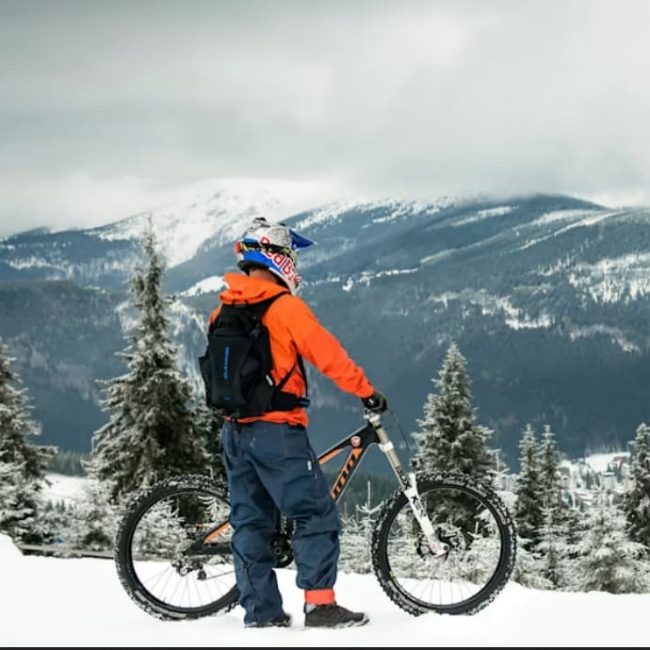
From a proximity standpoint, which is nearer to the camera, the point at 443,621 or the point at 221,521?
the point at 443,621

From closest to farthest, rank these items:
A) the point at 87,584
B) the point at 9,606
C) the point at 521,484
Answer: the point at 9,606 < the point at 87,584 < the point at 521,484

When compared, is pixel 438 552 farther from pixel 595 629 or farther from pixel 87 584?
pixel 87 584

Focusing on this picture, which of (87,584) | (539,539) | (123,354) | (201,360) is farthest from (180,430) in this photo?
(201,360)

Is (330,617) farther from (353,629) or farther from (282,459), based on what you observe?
(282,459)

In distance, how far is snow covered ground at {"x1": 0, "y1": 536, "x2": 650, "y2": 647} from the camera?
5430mm

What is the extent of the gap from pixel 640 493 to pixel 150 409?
87.2 ft

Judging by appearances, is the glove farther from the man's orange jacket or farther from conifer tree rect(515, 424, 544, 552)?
conifer tree rect(515, 424, 544, 552)

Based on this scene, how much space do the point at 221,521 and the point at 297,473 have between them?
109cm

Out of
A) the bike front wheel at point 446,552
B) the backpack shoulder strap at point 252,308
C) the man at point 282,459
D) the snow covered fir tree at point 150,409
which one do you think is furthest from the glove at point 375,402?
the snow covered fir tree at point 150,409

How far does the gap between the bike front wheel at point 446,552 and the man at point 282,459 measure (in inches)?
21.5

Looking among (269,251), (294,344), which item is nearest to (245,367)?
(294,344)

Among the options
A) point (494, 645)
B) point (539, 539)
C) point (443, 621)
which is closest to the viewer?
point (494, 645)

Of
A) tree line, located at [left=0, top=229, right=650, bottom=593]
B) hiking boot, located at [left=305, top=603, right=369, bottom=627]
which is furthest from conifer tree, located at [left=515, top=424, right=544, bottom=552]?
hiking boot, located at [left=305, top=603, right=369, bottom=627]

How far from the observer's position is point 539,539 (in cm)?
3578
